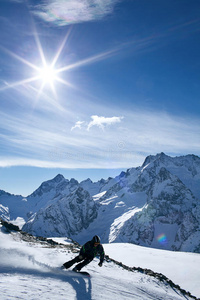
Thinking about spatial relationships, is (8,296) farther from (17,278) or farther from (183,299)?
(183,299)

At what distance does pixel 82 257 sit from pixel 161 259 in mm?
18542

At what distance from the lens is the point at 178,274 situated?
20.1 metres

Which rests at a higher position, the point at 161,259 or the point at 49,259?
the point at 49,259

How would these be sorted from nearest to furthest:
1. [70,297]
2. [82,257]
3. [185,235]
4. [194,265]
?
[70,297]
[82,257]
[194,265]
[185,235]

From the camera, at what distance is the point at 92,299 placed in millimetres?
7102

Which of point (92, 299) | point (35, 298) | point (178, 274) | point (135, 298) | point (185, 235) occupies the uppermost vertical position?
point (35, 298)

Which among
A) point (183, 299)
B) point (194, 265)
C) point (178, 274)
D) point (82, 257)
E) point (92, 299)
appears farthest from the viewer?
point (194, 265)

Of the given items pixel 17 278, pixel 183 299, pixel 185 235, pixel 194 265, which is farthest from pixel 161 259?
pixel 185 235

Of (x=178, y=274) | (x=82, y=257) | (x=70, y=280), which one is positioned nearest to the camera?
(x=70, y=280)

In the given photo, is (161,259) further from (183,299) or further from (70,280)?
(70,280)

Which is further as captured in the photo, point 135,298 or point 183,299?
point 183,299

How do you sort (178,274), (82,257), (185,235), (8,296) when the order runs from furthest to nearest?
1. (185,235)
2. (178,274)
3. (82,257)
4. (8,296)

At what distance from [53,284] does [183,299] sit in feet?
29.7

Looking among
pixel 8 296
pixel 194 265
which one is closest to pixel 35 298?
pixel 8 296
